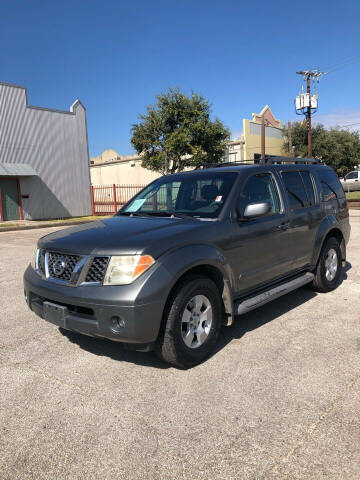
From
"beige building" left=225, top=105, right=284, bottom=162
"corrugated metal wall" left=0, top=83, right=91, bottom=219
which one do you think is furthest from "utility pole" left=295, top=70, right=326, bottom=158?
"corrugated metal wall" left=0, top=83, right=91, bottom=219

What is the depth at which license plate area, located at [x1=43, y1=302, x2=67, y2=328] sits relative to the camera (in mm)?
3176

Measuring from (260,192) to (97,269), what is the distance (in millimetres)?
2141

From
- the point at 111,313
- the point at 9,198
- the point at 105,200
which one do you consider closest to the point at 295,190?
the point at 111,313

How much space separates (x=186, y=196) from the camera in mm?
4320

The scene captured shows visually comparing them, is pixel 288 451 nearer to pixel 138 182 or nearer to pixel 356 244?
Answer: pixel 356 244

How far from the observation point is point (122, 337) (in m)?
2.96

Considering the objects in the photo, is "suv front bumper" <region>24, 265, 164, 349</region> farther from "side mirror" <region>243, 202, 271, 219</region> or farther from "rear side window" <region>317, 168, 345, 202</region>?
"rear side window" <region>317, 168, 345, 202</region>

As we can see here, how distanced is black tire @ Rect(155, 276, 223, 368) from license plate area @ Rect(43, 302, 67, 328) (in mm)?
813

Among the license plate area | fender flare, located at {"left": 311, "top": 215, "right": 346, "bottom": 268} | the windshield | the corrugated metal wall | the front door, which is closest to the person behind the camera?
the license plate area

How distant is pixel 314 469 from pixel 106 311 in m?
1.71

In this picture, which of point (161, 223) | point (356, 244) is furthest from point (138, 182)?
point (161, 223)

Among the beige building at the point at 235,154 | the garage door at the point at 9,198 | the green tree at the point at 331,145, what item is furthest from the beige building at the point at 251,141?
the garage door at the point at 9,198

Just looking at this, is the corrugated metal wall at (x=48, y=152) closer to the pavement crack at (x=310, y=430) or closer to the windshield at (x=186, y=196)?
the windshield at (x=186, y=196)

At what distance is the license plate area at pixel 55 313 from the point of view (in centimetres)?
318
